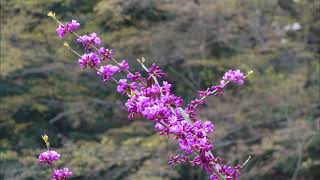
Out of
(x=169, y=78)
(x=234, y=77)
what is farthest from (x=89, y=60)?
(x=169, y=78)

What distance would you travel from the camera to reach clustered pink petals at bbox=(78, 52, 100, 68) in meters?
1.69

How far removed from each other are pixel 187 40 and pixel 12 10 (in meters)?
2.87

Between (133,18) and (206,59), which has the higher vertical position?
(133,18)

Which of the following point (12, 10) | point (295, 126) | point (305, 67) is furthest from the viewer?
point (305, 67)

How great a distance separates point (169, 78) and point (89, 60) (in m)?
9.14

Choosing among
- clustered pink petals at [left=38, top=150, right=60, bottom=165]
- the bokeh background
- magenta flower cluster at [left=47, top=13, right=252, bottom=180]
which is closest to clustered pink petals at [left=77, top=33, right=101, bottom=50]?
magenta flower cluster at [left=47, top=13, right=252, bottom=180]

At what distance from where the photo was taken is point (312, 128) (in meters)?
9.69

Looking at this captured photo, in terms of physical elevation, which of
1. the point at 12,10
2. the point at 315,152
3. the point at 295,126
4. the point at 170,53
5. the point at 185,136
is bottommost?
the point at 185,136

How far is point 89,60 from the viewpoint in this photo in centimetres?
169

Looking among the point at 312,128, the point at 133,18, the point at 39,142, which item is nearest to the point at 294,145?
the point at 312,128

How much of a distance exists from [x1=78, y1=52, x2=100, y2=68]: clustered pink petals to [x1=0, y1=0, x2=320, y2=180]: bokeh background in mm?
7300

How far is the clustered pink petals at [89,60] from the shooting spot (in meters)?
1.69

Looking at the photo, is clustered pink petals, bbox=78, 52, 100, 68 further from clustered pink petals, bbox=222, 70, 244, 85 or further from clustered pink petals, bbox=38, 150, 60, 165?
clustered pink petals, bbox=222, 70, 244, 85

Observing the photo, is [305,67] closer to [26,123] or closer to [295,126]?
[295,126]
